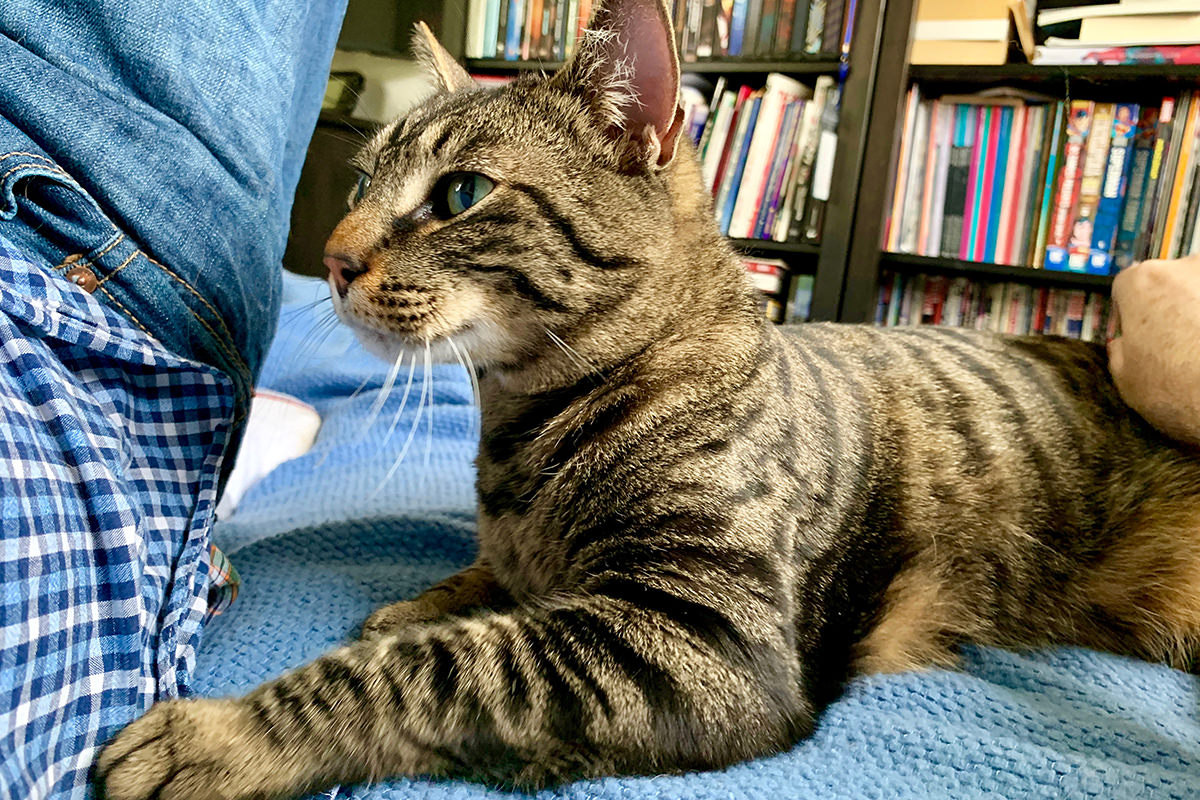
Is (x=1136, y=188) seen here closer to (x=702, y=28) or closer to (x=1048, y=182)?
(x=1048, y=182)

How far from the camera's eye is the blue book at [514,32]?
2602mm

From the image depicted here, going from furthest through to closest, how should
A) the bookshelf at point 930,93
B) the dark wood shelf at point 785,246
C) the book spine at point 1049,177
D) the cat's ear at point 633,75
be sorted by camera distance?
the dark wood shelf at point 785,246, the book spine at point 1049,177, the bookshelf at point 930,93, the cat's ear at point 633,75

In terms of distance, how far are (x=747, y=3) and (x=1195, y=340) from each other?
1783 mm

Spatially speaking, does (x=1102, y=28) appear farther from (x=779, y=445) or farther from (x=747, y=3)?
(x=779, y=445)

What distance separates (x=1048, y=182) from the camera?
2107 millimetres

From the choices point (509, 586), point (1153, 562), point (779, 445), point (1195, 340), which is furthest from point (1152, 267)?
point (509, 586)

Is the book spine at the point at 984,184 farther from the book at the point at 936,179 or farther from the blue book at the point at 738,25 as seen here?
the blue book at the point at 738,25

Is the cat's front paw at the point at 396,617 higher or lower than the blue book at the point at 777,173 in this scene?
lower

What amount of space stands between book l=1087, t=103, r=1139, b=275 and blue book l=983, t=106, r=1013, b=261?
23 centimetres

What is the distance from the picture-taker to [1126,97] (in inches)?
80.4

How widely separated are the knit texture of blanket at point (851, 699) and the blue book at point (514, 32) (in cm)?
188

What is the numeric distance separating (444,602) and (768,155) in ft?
6.05

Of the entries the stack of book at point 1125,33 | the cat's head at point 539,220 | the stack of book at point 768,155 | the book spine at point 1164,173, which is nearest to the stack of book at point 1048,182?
the book spine at point 1164,173

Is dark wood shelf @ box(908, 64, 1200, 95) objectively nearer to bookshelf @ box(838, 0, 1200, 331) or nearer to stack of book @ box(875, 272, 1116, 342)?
bookshelf @ box(838, 0, 1200, 331)
